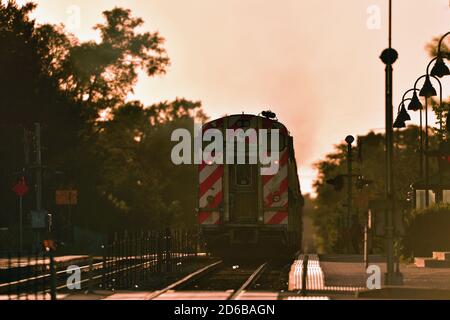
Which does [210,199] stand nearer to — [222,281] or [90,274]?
[222,281]

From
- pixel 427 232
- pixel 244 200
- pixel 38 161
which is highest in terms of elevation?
pixel 38 161

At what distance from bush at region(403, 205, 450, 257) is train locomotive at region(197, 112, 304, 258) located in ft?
14.9

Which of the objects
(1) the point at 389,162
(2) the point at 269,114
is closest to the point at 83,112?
(2) the point at 269,114

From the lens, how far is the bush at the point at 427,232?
45.0m

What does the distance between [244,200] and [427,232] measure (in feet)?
22.0

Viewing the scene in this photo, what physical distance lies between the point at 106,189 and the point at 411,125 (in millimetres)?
76232

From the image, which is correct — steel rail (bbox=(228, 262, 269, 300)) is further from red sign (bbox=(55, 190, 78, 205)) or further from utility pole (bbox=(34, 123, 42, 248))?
utility pole (bbox=(34, 123, 42, 248))

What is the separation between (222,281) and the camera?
1330 inches

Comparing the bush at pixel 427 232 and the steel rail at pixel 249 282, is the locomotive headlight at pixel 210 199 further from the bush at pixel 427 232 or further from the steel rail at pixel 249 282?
the bush at pixel 427 232

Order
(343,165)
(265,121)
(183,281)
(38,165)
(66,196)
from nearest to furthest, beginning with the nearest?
(183,281) → (265,121) → (66,196) → (38,165) → (343,165)

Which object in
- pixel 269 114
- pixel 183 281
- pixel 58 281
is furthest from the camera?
pixel 269 114

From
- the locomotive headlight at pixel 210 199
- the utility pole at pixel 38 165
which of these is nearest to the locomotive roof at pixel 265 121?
the locomotive headlight at pixel 210 199

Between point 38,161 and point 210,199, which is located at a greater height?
point 38,161
